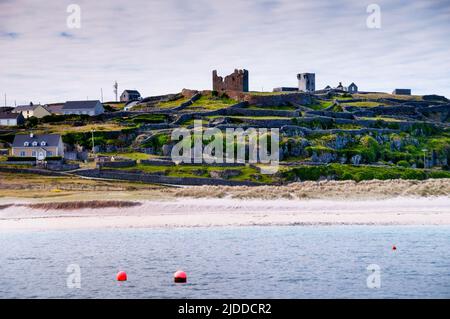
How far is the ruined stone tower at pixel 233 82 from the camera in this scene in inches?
4653

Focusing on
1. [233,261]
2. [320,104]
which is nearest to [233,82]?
[320,104]

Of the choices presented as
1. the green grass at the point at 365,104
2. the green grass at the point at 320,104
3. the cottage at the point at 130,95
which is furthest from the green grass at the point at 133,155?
the cottage at the point at 130,95

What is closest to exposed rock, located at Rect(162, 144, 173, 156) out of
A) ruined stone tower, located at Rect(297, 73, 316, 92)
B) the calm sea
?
the calm sea

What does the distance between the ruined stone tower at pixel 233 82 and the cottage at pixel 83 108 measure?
67.3 feet

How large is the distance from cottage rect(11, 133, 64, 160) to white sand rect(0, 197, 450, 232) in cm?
2561

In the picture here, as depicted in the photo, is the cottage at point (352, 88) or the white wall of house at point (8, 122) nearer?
the white wall of house at point (8, 122)

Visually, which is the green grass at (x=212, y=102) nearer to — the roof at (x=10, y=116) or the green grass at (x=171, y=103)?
the green grass at (x=171, y=103)

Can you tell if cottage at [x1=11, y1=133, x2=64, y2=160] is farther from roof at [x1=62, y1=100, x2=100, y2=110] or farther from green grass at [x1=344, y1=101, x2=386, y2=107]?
green grass at [x1=344, y1=101, x2=386, y2=107]

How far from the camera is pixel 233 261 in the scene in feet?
123

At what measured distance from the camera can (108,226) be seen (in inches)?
1928

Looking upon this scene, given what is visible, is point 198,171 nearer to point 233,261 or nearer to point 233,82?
point 233,261

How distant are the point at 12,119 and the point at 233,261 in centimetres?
7666

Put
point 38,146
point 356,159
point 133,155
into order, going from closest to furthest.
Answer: point 133,155 → point 38,146 → point 356,159
